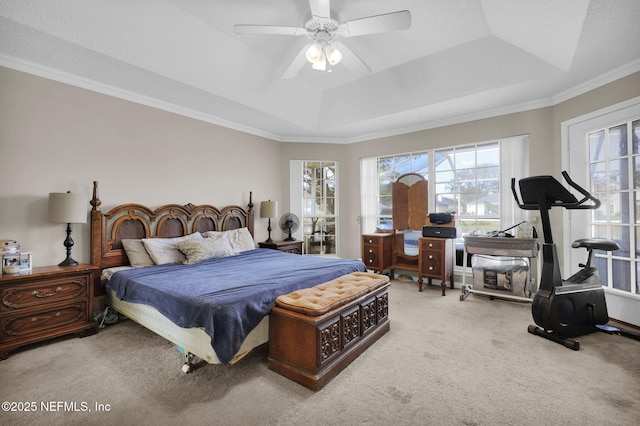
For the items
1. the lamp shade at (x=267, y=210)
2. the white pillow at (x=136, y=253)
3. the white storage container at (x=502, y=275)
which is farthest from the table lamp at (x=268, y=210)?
the white storage container at (x=502, y=275)

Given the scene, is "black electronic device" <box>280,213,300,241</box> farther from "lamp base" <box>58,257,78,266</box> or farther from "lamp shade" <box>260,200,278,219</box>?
"lamp base" <box>58,257,78,266</box>

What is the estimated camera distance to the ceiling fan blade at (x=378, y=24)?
217 cm

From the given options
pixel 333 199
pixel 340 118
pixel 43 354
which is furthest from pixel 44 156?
pixel 333 199

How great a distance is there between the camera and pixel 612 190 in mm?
3158

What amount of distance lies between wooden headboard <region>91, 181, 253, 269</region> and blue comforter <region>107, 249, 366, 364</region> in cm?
43

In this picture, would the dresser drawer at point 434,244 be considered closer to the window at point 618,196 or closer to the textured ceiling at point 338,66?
the window at point 618,196

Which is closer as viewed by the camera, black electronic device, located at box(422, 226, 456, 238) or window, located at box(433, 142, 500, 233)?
black electronic device, located at box(422, 226, 456, 238)

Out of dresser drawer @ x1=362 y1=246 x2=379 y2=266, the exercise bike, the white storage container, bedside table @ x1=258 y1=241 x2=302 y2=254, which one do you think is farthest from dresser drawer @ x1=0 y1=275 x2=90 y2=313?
the white storage container

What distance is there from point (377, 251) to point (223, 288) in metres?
3.09

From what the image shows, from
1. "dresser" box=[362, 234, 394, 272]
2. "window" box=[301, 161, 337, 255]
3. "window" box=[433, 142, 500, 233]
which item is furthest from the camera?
"window" box=[301, 161, 337, 255]

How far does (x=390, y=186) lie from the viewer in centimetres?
531

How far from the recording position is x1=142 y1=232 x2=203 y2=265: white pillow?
3.32 metres

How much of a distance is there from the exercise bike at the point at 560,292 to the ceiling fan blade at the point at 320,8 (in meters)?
2.41

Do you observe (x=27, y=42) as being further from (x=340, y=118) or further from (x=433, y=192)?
(x=433, y=192)
